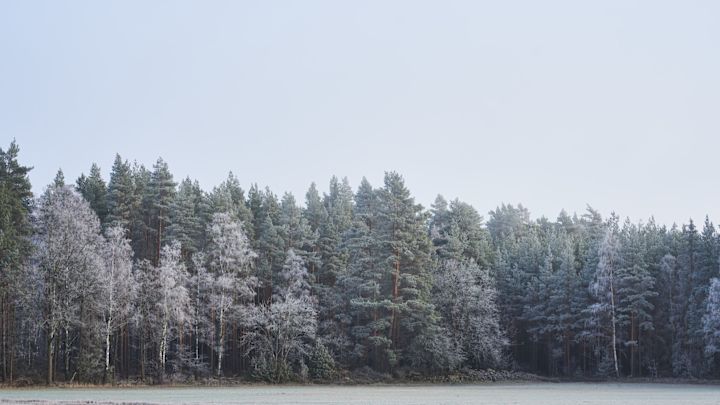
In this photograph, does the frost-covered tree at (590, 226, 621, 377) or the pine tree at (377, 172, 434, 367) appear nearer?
the pine tree at (377, 172, 434, 367)

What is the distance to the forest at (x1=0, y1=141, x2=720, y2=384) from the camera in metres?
73.4

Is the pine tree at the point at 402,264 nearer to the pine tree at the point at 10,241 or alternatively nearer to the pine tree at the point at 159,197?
the pine tree at the point at 159,197

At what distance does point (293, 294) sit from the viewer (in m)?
87.2

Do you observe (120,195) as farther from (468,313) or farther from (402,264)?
(468,313)

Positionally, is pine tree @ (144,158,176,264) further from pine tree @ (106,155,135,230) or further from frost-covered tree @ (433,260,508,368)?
frost-covered tree @ (433,260,508,368)

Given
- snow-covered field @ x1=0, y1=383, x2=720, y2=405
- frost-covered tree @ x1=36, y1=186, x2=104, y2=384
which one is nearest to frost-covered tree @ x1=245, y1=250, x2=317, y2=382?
frost-covered tree @ x1=36, y1=186, x2=104, y2=384

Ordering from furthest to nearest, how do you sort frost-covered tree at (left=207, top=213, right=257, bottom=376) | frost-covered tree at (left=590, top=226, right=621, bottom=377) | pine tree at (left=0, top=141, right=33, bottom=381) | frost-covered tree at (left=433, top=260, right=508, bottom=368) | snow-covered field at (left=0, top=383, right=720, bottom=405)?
frost-covered tree at (left=433, top=260, right=508, bottom=368)
frost-covered tree at (left=590, top=226, right=621, bottom=377)
frost-covered tree at (left=207, top=213, right=257, bottom=376)
pine tree at (left=0, top=141, right=33, bottom=381)
snow-covered field at (left=0, top=383, right=720, bottom=405)

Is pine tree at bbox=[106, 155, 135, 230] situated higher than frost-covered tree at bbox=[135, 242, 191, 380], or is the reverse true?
pine tree at bbox=[106, 155, 135, 230]

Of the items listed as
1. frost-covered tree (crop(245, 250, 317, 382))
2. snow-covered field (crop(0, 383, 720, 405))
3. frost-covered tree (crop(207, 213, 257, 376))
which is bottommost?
snow-covered field (crop(0, 383, 720, 405))

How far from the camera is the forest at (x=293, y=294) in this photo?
241ft

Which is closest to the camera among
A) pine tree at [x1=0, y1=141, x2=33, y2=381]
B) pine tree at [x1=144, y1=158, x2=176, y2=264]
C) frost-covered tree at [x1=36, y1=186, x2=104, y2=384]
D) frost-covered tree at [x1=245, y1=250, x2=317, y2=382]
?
pine tree at [x1=0, y1=141, x2=33, y2=381]

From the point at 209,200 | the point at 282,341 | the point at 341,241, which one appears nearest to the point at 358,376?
the point at 282,341

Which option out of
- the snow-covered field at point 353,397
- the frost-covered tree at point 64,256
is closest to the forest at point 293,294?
the frost-covered tree at point 64,256

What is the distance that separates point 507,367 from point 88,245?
55992mm
